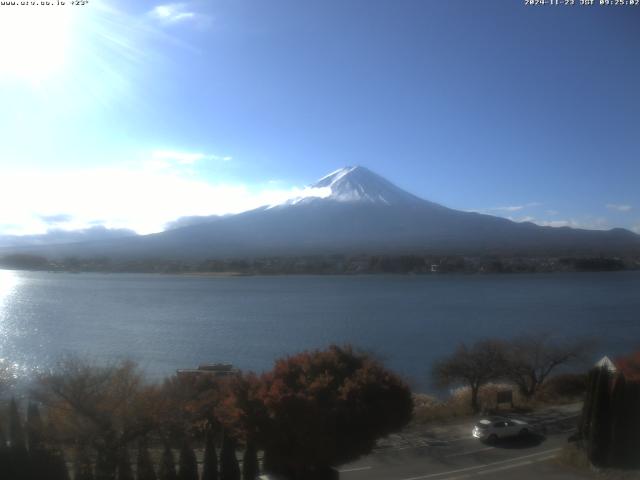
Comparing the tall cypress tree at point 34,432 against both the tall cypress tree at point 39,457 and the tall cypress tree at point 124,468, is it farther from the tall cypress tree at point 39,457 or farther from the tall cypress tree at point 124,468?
the tall cypress tree at point 124,468

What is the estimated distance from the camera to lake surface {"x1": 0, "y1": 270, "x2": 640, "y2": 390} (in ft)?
50.7

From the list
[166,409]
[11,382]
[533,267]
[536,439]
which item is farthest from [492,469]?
[533,267]

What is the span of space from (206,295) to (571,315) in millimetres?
17462

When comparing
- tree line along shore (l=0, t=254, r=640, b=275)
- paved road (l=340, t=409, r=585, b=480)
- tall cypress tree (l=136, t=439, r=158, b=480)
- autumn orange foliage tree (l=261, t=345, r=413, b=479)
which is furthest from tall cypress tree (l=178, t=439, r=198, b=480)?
tree line along shore (l=0, t=254, r=640, b=275)

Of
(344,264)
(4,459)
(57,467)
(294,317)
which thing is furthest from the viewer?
(344,264)

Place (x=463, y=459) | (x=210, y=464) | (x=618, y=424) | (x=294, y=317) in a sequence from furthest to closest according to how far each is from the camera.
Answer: (x=294, y=317) < (x=463, y=459) < (x=618, y=424) < (x=210, y=464)

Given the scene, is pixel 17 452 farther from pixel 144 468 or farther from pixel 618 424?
pixel 618 424

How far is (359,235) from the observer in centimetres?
6088

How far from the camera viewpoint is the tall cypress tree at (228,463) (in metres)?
5.38

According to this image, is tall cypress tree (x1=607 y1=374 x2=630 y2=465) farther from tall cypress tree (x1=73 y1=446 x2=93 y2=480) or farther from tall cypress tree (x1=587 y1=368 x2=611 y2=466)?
tall cypress tree (x1=73 y1=446 x2=93 y2=480)

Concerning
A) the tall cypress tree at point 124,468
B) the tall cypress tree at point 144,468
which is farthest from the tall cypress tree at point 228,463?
the tall cypress tree at point 124,468

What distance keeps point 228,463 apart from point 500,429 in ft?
11.1

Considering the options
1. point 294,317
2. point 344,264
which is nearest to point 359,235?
point 344,264

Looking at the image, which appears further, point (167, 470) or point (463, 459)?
point (463, 459)
